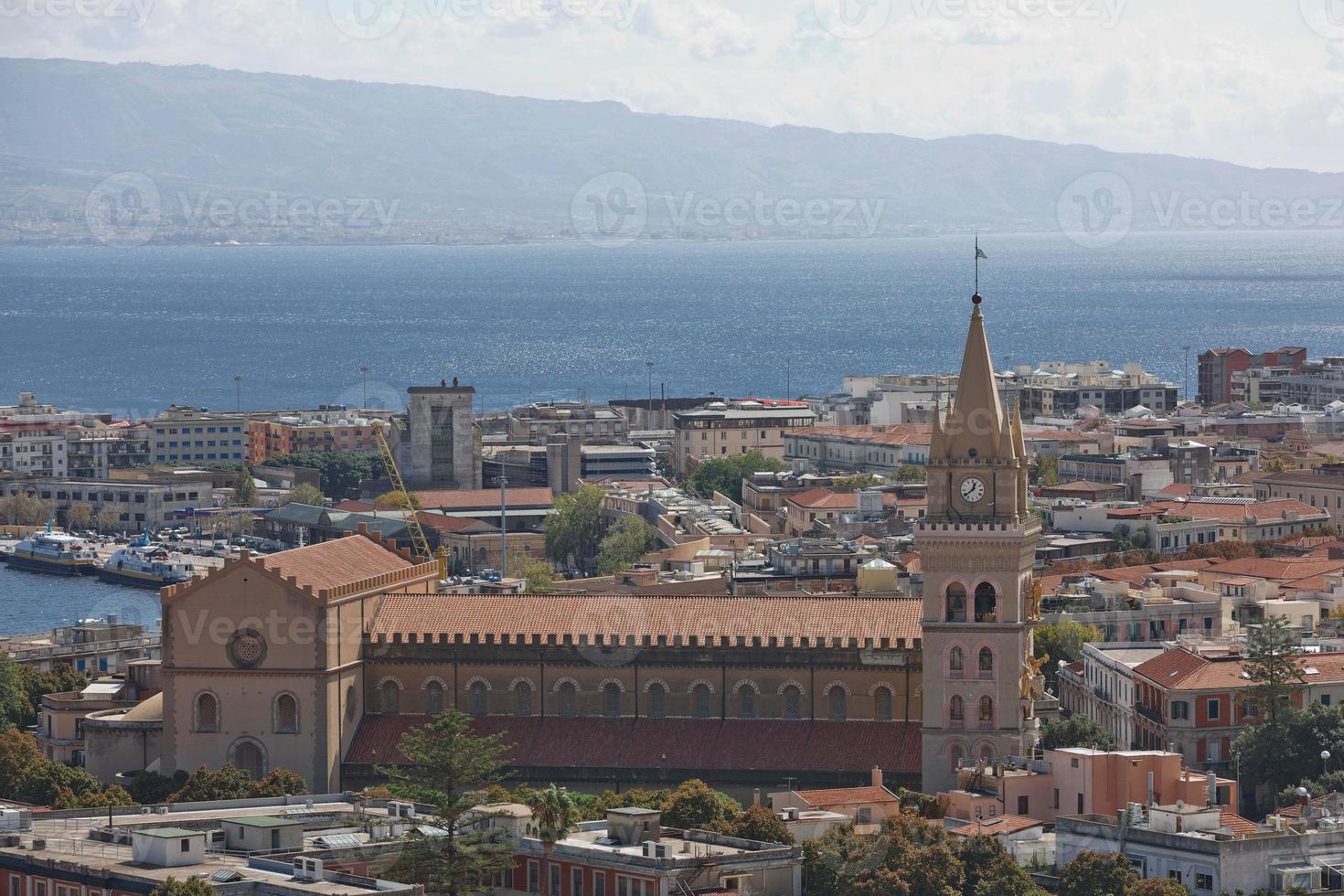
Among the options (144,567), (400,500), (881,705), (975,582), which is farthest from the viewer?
(400,500)

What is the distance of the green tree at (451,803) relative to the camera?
54938mm

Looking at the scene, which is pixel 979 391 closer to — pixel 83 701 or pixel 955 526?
pixel 955 526

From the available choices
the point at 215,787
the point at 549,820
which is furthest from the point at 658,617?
the point at 549,820

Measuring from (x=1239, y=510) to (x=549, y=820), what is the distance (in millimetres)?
70033

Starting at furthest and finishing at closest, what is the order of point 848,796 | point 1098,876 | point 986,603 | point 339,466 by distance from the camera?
point 339,466 < point 986,603 < point 848,796 < point 1098,876

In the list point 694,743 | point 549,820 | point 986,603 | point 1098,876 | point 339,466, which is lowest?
point 1098,876

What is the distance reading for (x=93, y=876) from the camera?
5297cm

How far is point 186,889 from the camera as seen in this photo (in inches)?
1961

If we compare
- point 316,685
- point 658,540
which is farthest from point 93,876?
point 658,540

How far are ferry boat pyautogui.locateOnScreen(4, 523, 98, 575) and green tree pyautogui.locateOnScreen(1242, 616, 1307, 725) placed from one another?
245 ft

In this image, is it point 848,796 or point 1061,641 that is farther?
point 1061,641

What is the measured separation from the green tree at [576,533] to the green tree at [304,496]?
25020 millimetres

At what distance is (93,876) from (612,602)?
22.6 metres

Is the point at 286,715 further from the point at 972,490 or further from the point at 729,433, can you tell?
the point at 729,433
